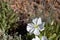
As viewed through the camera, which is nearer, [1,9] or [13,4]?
[1,9]

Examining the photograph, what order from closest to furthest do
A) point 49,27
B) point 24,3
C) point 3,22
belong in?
point 49,27
point 3,22
point 24,3

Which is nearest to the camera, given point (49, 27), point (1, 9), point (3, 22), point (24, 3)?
point (49, 27)

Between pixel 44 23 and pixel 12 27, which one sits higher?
pixel 44 23

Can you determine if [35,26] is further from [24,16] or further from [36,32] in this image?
[24,16]

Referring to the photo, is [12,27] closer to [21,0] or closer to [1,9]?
[1,9]

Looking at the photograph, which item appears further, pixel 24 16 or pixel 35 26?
pixel 24 16

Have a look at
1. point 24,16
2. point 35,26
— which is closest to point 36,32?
point 35,26

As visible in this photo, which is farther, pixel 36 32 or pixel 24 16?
pixel 24 16

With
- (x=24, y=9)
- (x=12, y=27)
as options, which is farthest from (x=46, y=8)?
(x=12, y=27)
